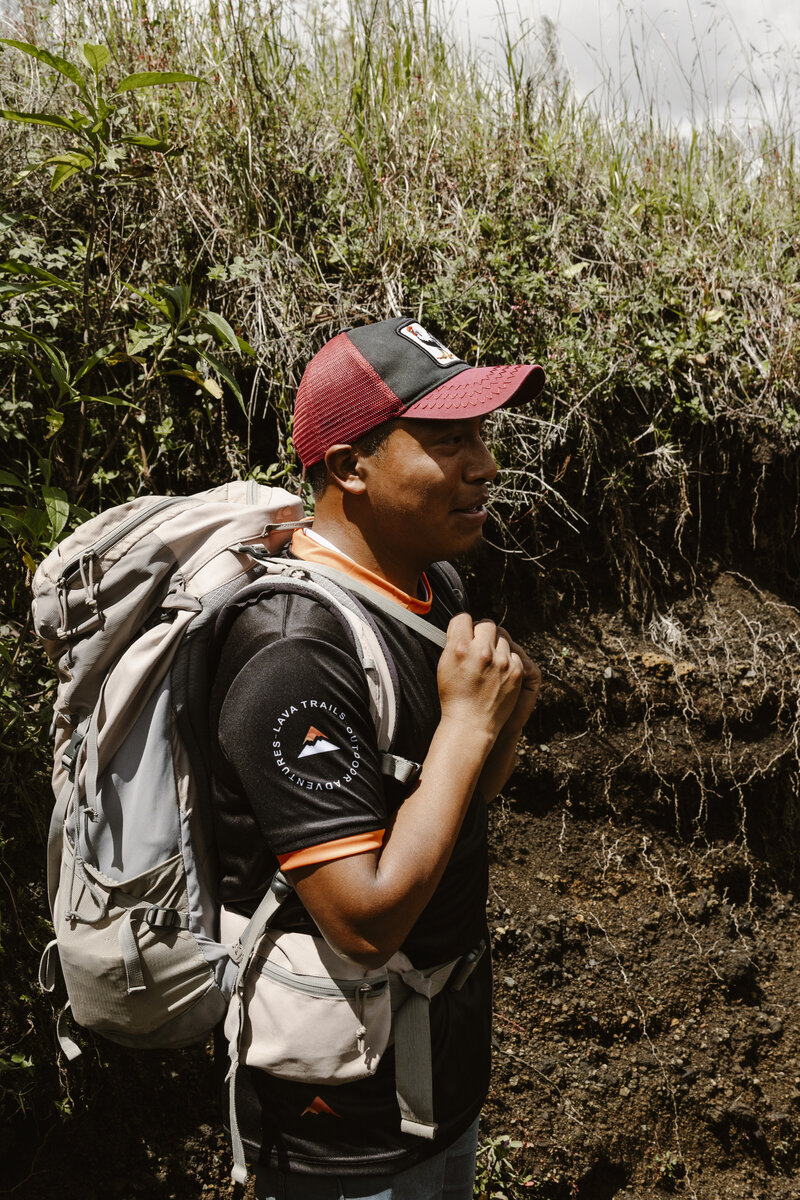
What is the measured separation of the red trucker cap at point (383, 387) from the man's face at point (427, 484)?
4 cm

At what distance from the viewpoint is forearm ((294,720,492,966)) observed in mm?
1312

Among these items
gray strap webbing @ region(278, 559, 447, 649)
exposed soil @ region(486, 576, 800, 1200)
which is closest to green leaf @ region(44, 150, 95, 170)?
gray strap webbing @ region(278, 559, 447, 649)

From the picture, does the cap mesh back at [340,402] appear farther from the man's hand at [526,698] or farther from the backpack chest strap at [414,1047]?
the backpack chest strap at [414,1047]

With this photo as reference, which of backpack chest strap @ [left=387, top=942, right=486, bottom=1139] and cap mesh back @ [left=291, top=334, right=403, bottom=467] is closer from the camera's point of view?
backpack chest strap @ [left=387, top=942, right=486, bottom=1139]

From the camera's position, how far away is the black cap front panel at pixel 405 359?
65.0 inches

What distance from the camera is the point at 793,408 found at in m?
3.64

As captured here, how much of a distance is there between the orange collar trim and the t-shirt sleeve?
302mm

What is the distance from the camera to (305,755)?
1339 millimetres

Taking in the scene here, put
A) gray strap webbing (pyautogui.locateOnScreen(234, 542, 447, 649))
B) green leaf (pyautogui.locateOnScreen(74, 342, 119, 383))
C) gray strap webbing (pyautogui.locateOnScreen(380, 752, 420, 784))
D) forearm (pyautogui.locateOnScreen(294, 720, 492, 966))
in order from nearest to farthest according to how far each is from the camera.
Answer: forearm (pyautogui.locateOnScreen(294, 720, 492, 966)) < gray strap webbing (pyautogui.locateOnScreen(380, 752, 420, 784)) < gray strap webbing (pyautogui.locateOnScreen(234, 542, 447, 649)) < green leaf (pyautogui.locateOnScreen(74, 342, 119, 383))

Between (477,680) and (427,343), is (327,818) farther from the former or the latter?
(427,343)

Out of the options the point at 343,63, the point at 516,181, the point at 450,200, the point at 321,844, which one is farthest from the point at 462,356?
the point at 321,844

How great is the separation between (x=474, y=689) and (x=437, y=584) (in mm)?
554

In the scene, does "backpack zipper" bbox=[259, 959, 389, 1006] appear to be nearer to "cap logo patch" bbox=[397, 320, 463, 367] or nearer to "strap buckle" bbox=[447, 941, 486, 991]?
"strap buckle" bbox=[447, 941, 486, 991]

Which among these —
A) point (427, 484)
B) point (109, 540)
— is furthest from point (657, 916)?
point (109, 540)
